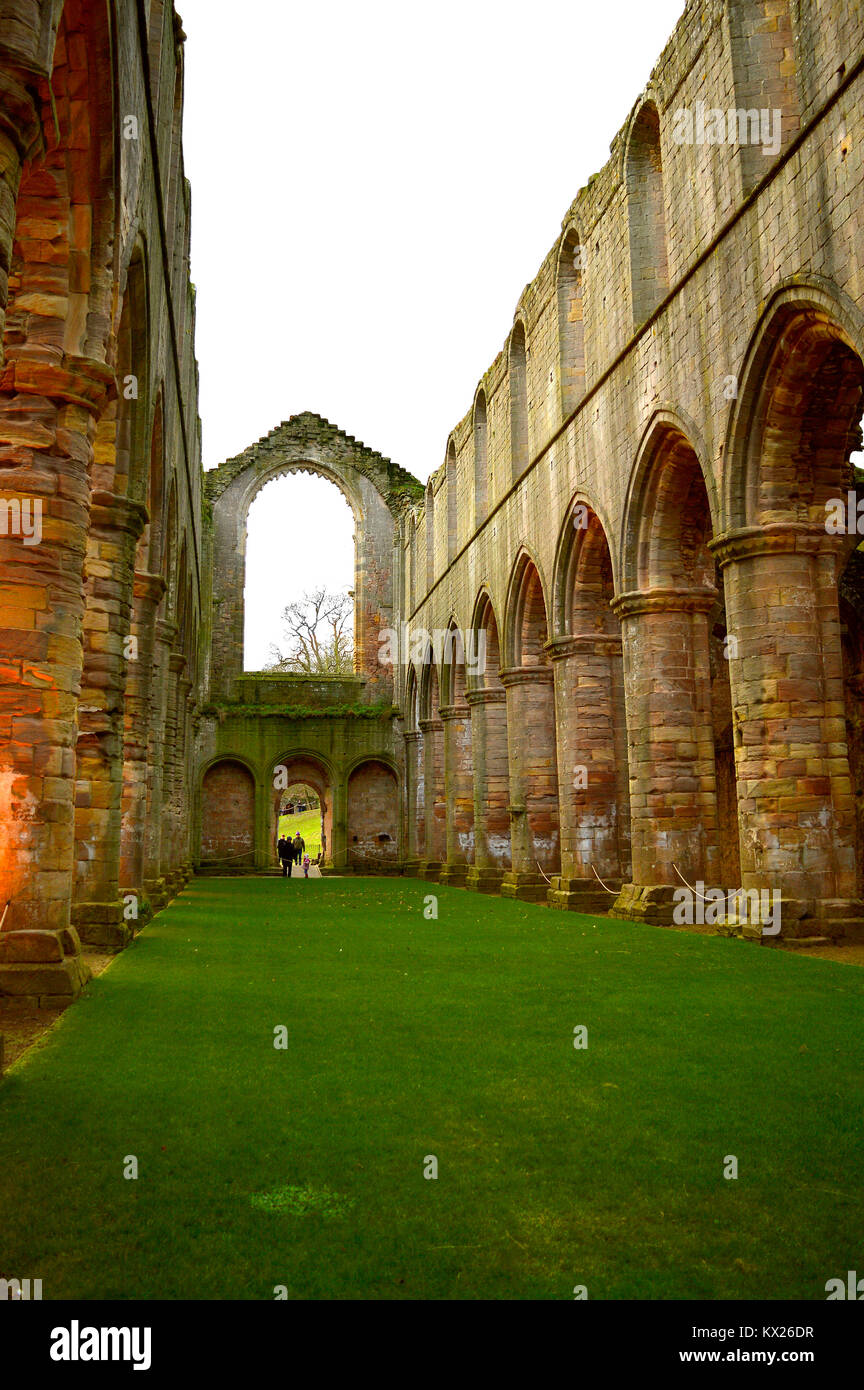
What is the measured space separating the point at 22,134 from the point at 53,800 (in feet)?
12.6

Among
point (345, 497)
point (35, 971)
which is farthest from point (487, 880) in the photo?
point (345, 497)

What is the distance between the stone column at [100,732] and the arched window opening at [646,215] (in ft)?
24.3

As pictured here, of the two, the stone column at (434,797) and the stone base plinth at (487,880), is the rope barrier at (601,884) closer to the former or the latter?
the stone base plinth at (487,880)

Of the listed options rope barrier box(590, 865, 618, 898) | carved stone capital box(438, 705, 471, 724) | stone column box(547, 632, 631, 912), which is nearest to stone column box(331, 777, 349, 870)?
carved stone capital box(438, 705, 471, 724)

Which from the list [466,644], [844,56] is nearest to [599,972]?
[844,56]

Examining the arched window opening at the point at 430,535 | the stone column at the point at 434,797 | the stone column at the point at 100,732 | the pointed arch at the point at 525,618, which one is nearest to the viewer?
the stone column at the point at 100,732

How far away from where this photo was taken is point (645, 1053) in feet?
17.2

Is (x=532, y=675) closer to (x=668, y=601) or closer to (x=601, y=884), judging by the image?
(x=601, y=884)

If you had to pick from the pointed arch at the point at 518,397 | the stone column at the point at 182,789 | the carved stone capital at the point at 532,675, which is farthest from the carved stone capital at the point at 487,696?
the stone column at the point at 182,789

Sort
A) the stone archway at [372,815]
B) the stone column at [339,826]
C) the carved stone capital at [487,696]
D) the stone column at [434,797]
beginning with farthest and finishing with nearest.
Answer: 1. the stone archway at [372,815]
2. the stone column at [339,826]
3. the stone column at [434,797]
4. the carved stone capital at [487,696]

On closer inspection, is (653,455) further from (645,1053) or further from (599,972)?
(645,1053)

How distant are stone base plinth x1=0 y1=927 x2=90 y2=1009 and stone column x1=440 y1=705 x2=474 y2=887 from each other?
53.9 feet

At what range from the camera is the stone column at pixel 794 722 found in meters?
9.80

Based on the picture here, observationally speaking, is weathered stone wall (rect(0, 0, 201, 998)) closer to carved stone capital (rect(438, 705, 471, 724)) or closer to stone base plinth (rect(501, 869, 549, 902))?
stone base plinth (rect(501, 869, 549, 902))
